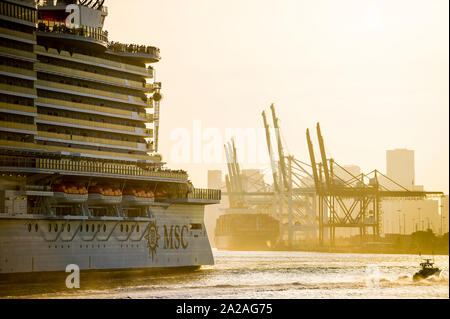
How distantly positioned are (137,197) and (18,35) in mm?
18263

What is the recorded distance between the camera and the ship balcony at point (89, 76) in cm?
9143

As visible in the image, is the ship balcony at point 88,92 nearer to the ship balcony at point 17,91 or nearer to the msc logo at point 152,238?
the ship balcony at point 17,91

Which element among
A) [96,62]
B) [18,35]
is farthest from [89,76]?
[18,35]

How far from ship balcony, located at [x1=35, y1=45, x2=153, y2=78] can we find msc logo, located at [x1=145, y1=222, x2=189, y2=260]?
15.1 m

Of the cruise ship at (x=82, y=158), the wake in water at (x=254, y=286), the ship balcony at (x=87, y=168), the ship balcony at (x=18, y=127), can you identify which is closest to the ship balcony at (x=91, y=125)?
the cruise ship at (x=82, y=158)

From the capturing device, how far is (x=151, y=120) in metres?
102

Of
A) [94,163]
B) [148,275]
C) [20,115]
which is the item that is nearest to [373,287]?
[148,275]

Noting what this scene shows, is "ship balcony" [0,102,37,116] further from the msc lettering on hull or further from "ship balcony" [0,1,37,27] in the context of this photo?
the msc lettering on hull

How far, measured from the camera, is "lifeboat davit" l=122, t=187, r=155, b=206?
9356 centimetres

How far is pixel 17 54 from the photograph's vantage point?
86625mm

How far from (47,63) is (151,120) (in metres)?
14.0

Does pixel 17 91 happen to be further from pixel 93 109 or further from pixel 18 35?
pixel 93 109

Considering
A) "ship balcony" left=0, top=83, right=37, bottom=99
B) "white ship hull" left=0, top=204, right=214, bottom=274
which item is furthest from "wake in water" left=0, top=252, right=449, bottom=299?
"ship balcony" left=0, top=83, right=37, bottom=99

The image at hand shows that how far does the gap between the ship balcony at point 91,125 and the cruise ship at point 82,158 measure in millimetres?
114
